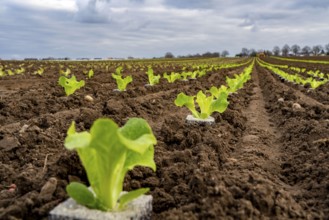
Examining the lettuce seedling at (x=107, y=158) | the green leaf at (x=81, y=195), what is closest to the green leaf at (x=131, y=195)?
the lettuce seedling at (x=107, y=158)

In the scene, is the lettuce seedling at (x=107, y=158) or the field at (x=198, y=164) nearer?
the lettuce seedling at (x=107, y=158)

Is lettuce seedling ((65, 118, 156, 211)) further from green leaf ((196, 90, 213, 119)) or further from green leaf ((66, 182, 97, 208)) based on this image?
Answer: green leaf ((196, 90, 213, 119))

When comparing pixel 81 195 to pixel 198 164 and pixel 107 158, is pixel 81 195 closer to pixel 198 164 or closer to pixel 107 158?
pixel 107 158

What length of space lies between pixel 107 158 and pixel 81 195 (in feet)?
1.04

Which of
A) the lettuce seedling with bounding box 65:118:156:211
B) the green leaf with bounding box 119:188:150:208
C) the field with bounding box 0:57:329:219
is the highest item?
the lettuce seedling with bounding box 65:118:156:211

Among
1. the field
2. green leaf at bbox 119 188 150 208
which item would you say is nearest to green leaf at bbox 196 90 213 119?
the field

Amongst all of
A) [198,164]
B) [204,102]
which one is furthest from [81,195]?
[204,102]

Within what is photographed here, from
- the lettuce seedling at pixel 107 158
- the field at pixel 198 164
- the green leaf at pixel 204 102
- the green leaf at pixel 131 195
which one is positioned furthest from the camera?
the green leaf at pixel 204 102

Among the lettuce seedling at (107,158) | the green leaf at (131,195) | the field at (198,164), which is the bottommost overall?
the field at (198,164)

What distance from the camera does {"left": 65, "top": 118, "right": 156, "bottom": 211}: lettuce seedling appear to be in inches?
78.4

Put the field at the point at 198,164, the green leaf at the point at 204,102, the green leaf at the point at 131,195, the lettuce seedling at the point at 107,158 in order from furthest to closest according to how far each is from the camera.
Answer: the green leaf at the point at 204,102 → the field at the point at 198,164 → the green leaf at the point at 131,195 → the lettuce seedling at the point at 107,158

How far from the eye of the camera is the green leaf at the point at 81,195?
7.62ft

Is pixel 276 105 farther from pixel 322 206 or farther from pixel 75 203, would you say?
pixel 75 203

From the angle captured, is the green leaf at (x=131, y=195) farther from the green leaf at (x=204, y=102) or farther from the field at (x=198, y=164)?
the green leaf at (x=204, y=102)
